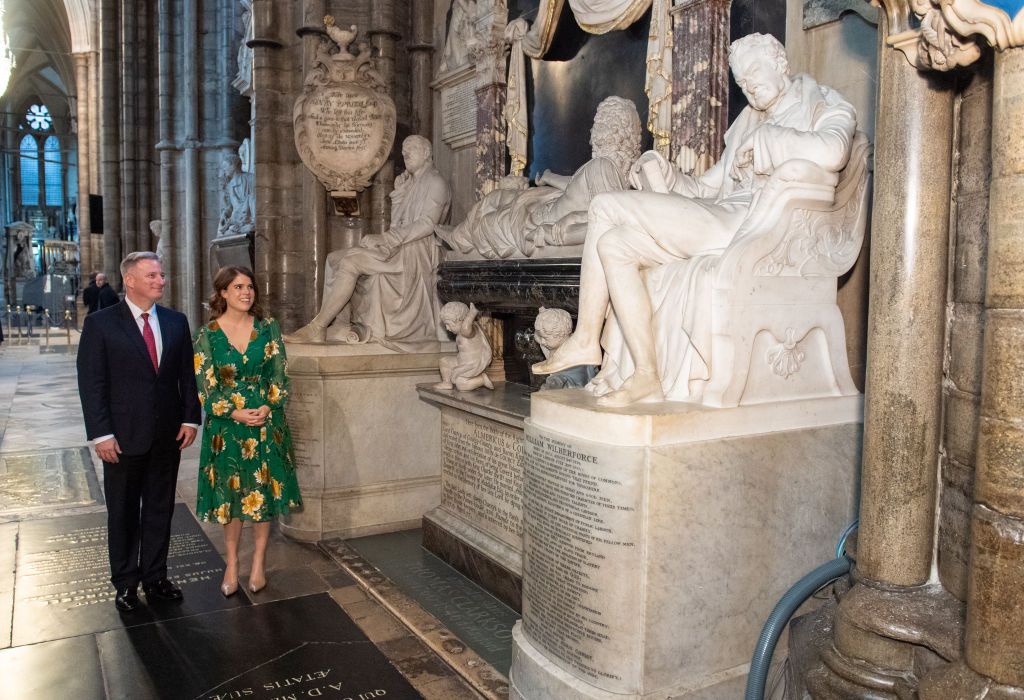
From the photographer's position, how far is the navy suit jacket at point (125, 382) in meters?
3.74

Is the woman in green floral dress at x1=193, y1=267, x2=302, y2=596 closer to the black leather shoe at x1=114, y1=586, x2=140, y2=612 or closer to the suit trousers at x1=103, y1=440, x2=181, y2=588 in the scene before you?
the suit trousers at x1=103, y1=440, x2=181, y2=588

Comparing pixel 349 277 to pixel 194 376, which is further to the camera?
pixel 349 277

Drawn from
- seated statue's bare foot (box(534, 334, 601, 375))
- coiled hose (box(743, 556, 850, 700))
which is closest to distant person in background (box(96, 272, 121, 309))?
seated statue's bare foot (box(534, 334, 601, 375))

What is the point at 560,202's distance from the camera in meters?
4.32

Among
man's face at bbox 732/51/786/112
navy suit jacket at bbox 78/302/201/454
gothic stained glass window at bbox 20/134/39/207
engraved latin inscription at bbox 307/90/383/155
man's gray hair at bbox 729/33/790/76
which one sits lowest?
navy suit jacket at bbox 78/302/201/454

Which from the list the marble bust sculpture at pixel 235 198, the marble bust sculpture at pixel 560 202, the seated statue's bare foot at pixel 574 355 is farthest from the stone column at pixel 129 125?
the seated statue's bare foot at pixel 574 355

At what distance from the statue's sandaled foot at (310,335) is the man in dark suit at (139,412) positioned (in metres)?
1.43

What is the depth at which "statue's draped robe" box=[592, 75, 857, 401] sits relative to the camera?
2850 millimetres

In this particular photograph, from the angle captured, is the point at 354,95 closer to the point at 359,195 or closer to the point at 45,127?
the point at 359,195

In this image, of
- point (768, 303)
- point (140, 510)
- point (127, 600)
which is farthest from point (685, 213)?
point (127, 600)

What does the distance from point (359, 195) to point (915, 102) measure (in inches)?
213

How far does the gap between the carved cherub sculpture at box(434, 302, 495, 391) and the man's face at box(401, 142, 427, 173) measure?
4.44ft

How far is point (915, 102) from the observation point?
7.13 feet

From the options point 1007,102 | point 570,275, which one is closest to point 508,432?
point 570,275
